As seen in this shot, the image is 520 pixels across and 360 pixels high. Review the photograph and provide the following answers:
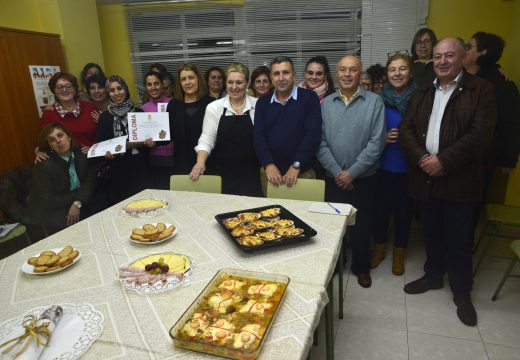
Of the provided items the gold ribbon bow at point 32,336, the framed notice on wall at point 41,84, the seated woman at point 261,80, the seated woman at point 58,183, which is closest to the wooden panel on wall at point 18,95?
the framed notice on wall at point 41,84

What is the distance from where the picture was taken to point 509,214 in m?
2.47

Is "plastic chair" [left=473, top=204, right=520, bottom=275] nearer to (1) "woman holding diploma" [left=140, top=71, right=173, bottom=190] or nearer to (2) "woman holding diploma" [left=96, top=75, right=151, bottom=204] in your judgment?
(1) "woman holding diploma" [left=140, top=71, right=173, bottom=190]

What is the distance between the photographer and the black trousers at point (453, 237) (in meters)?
2.12

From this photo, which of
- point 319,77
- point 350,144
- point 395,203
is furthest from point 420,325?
point 319,77

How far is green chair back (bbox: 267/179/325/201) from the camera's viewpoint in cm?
221

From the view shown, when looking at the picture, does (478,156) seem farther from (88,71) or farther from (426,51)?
(88,71)

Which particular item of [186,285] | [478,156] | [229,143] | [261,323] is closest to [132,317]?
[186,285]

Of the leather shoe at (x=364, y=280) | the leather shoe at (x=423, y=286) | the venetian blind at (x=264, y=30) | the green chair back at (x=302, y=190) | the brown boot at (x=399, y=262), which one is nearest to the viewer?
the green chair back at (x=302, y=190)

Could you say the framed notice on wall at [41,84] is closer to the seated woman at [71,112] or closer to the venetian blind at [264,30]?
the seated woman at [71,112]

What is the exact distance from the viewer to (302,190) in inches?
89.8

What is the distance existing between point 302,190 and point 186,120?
3.94ft

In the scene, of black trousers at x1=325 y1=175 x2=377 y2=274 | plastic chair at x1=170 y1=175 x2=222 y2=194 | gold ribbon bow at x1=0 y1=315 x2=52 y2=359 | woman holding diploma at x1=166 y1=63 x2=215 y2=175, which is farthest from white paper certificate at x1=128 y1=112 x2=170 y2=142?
gold ribbon bow at x1=0 y1=315 x2=52 y2=359

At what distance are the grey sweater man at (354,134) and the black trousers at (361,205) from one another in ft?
0.31

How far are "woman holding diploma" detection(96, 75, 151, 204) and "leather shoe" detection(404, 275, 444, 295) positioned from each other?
2.31 metres
